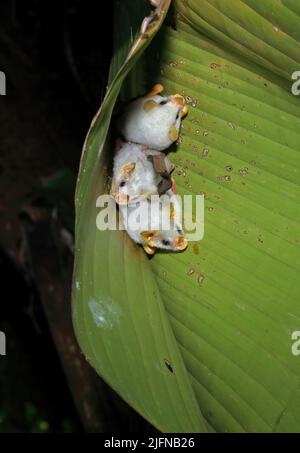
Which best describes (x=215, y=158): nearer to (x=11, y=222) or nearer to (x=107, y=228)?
(x=107, y=228)

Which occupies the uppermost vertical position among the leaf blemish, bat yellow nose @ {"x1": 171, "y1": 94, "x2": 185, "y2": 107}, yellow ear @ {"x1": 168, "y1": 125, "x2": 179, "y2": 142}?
bat yellow nose @ {"x1": 171, "y1": 94, "x2": 185, "y2": 107}

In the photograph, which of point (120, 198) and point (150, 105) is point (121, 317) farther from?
point (150, 105)

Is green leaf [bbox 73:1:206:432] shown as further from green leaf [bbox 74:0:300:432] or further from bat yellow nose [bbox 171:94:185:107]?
bat yellow nose [bbox 171:94:185:107]

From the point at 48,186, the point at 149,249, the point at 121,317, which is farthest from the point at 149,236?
the point at 48,186

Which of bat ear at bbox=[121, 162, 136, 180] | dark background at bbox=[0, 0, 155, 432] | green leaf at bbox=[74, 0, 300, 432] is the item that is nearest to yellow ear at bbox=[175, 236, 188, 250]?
green leaf at bbox=[74, 0, 300, 432]

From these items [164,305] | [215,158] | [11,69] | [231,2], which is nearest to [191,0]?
[231,2]

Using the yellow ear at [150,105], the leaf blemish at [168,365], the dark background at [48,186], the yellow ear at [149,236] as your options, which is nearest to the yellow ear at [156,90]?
the yellow ear at [150,105]

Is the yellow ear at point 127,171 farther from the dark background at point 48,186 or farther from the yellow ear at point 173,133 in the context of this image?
the dark background at point 48,186
